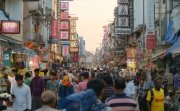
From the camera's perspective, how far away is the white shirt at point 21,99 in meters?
13.7

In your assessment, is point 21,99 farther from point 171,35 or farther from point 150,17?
point 150,17

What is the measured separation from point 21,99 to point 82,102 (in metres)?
6.55

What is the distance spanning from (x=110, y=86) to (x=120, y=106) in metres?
2.76

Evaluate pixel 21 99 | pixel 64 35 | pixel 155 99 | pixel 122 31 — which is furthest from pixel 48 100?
pixel 64 35

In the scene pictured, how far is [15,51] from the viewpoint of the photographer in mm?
34625

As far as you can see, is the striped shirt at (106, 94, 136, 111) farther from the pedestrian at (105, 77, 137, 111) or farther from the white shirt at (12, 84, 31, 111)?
the white shirt at (12, 84, 31, 111)

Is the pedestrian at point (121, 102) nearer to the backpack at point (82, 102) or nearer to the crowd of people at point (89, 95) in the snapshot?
the crowd of people at point (89, 95)

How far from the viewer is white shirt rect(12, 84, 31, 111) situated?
13703 mm

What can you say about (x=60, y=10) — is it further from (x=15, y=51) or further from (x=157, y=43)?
(x=15, y=51)

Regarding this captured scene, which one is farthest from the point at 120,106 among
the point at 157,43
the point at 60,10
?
the point at 60,10

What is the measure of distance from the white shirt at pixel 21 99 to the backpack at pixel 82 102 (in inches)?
244

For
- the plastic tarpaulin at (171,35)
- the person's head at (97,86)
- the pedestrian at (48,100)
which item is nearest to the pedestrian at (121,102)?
the person's head at (97,86)

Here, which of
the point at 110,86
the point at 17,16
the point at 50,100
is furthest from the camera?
the point at 17,16

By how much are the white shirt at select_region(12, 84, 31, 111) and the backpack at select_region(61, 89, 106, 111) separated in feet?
20.4
